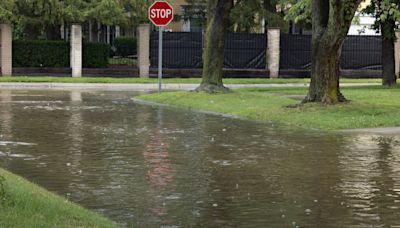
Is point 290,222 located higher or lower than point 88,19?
lower

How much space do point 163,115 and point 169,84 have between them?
1597cm

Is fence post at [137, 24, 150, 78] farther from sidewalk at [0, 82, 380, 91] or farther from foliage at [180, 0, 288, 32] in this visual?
sidewalk at [0, 82, 380, 91]

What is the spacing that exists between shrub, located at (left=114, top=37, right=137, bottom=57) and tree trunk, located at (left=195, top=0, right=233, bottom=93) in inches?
898

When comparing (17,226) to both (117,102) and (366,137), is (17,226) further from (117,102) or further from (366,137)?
(117,102)

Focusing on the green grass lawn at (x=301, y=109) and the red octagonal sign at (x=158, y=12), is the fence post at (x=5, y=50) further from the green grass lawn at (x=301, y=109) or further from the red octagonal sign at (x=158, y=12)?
the green grass lawn at (x=301, y=109)

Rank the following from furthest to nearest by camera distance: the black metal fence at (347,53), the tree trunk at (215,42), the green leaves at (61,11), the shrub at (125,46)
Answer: the shrub at (125,46), the black metal fence at (347,53), the green leaves at (61,11), the tree trunk at (215,42)

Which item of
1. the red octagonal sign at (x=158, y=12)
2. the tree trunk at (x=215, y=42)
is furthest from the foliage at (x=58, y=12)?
the tree trunk at (x=215, y=42)

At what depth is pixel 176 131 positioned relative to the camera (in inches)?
693

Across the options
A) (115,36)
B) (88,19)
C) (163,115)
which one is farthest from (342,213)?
(115,36)

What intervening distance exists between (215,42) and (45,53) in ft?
55.2

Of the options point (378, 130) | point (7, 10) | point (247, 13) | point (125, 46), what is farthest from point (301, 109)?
point (125, 46)

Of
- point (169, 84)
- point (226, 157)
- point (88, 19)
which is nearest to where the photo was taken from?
point (226, 157)

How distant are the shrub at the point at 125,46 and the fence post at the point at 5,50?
10401mm

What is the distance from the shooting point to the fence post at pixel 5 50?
136 feet
